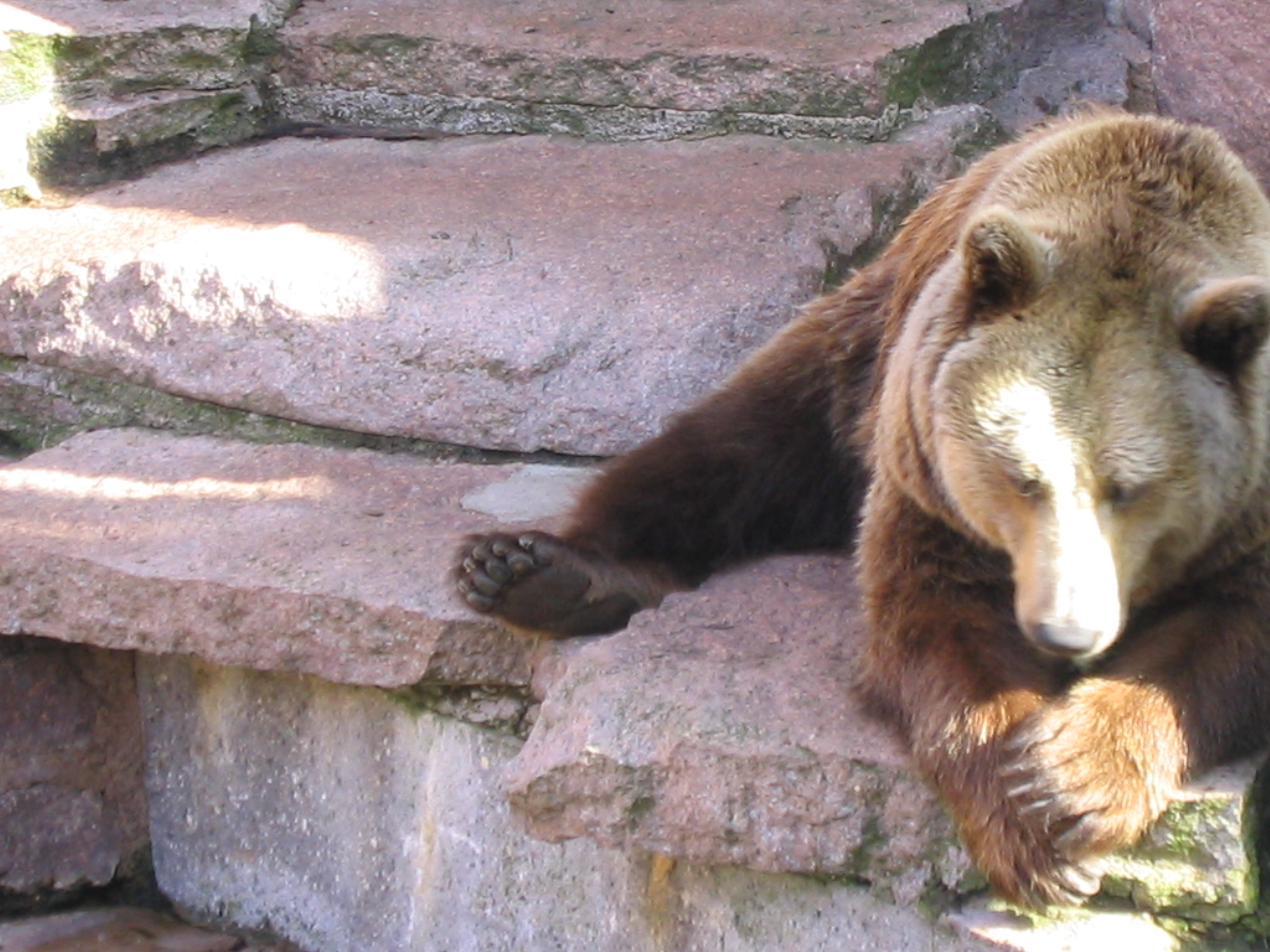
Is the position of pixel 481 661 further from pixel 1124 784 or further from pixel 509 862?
pixel 1124 784

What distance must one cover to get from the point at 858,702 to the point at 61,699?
1.97 metres

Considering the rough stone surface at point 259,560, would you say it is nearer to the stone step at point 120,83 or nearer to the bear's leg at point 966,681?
the bear's leg at point 966,681

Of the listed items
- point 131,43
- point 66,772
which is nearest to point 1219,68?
point 131,43

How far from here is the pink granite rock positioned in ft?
9.04

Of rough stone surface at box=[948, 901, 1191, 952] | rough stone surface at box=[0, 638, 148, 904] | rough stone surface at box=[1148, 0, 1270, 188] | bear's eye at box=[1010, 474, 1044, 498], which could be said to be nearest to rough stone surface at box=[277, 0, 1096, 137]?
rough stone surface at box=[1148, 0, 1270, 188]

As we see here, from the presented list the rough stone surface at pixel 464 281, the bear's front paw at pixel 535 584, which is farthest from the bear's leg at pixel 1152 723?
the rough stone surface at pixel 464 281

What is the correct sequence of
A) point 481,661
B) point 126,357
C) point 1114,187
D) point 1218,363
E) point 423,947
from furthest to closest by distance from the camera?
point 126,357
point 423,947
point 481,661
point 1114,187
point 1218,363

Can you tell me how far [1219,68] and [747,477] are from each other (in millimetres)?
1595

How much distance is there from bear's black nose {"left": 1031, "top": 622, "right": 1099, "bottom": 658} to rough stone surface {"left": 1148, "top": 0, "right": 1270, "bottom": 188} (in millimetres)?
2155

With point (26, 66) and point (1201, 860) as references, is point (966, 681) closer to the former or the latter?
point (1201, 860)

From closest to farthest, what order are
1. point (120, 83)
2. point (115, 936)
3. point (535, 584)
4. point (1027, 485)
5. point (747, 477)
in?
point (1027, 485) < point (535, 584) < point (747, 477) < point (115, 936) < point (120, 83)

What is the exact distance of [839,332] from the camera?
363 centimetres

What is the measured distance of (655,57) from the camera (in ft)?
16.5

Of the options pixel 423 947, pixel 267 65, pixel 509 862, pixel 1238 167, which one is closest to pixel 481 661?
pixel 509 862
